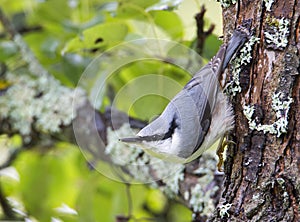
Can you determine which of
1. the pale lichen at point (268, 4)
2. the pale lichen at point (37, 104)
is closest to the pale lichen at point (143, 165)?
the pale lichen at point (37, 104)

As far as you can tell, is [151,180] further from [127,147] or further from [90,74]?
[90,74]

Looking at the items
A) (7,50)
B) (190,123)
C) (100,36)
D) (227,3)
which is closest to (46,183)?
(7,50)

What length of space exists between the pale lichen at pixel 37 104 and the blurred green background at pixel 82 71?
93 millimetres

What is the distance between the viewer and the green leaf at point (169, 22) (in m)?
1.86

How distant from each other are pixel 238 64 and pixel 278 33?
13cm

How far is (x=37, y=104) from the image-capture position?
220 centimetres

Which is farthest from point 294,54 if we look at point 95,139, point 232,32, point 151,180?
point 95,139

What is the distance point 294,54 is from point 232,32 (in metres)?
0.17

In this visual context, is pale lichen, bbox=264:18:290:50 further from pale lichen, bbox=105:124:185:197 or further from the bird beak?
pale lichen, bbox=105:124:185:197

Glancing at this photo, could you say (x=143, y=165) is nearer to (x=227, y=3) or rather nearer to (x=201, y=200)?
(x=201, y=200)

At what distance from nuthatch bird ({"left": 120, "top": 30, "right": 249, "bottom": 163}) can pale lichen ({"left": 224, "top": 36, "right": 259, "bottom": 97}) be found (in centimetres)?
10

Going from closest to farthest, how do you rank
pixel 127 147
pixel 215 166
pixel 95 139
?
pixel 215 166, pixel 127 147, pixel 95 139

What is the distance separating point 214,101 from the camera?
1.45 m

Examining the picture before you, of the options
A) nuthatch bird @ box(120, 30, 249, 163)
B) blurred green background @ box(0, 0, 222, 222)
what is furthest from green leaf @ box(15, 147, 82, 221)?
nuthatch bird @ box(120, 30, 249, 163)
